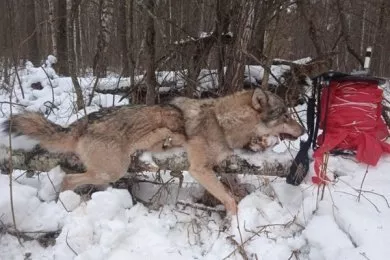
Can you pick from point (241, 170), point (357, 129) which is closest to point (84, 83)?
point (241, 170)

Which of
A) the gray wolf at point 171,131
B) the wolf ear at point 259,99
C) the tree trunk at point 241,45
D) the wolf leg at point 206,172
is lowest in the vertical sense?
the wolf leg at point 206,172

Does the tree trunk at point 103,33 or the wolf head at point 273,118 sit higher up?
the tree trunk at point 103,33

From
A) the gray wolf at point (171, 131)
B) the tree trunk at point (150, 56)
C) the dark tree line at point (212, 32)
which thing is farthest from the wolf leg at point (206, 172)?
the tree trunk at point (150, 56)

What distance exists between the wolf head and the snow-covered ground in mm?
456

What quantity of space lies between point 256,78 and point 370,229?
505cm

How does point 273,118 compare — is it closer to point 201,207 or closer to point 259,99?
point 259,99

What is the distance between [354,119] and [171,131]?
1777 mm

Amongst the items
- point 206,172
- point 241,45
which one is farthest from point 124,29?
point 206,172

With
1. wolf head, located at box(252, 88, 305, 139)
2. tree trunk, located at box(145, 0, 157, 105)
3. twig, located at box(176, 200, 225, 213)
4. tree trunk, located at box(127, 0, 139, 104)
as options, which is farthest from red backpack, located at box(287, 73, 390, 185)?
tree trunk, located at box(127, 0, 139, 104)

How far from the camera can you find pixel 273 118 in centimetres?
466

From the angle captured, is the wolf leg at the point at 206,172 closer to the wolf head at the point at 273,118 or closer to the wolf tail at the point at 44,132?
the wolf head at the point at 273,118

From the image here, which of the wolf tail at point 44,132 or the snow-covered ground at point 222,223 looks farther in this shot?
the wolf tail at point 44,132

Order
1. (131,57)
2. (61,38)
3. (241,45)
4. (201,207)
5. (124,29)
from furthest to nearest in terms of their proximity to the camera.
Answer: (61,38) < (124,29) < (131,57) < (241,45) < (201,207)

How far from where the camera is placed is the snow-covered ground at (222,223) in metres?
3.38
